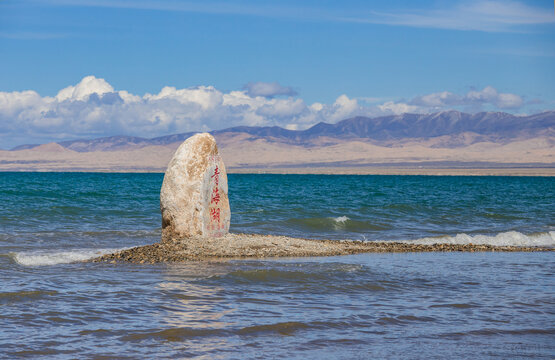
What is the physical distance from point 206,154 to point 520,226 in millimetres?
15240

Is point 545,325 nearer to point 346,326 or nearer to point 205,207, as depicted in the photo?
point 346,326

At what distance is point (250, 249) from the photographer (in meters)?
14.9

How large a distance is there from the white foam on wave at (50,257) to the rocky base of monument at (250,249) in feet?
2.23

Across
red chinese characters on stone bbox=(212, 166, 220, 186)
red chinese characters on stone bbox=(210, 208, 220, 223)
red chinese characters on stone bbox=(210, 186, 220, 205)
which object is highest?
red chinese characters on stone bbox=(212, 166, 220, 186)

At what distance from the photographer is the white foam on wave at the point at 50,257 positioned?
13.6 meters

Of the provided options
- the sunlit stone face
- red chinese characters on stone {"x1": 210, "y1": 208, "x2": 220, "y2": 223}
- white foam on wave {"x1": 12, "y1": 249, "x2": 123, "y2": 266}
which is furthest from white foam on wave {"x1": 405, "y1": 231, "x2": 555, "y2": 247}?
white foam on wave {"x1": 12, "y1": 249, "x2": 123, "y2": 266}

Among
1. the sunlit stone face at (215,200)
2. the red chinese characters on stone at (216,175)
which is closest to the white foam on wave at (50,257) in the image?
the sunlit stone face at (215,200)

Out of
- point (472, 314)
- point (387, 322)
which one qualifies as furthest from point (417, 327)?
point (472, 314)

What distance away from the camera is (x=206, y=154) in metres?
15.6

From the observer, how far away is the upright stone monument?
1538 cm

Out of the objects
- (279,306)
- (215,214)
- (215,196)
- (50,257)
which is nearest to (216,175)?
(215,196)

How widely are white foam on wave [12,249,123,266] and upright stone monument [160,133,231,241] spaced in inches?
74.7

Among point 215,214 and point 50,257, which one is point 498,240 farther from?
point 50,257

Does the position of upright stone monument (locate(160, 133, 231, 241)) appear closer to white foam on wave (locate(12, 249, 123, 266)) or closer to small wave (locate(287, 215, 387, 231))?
white foam on wave (locate(12, 249, 123, 266))
